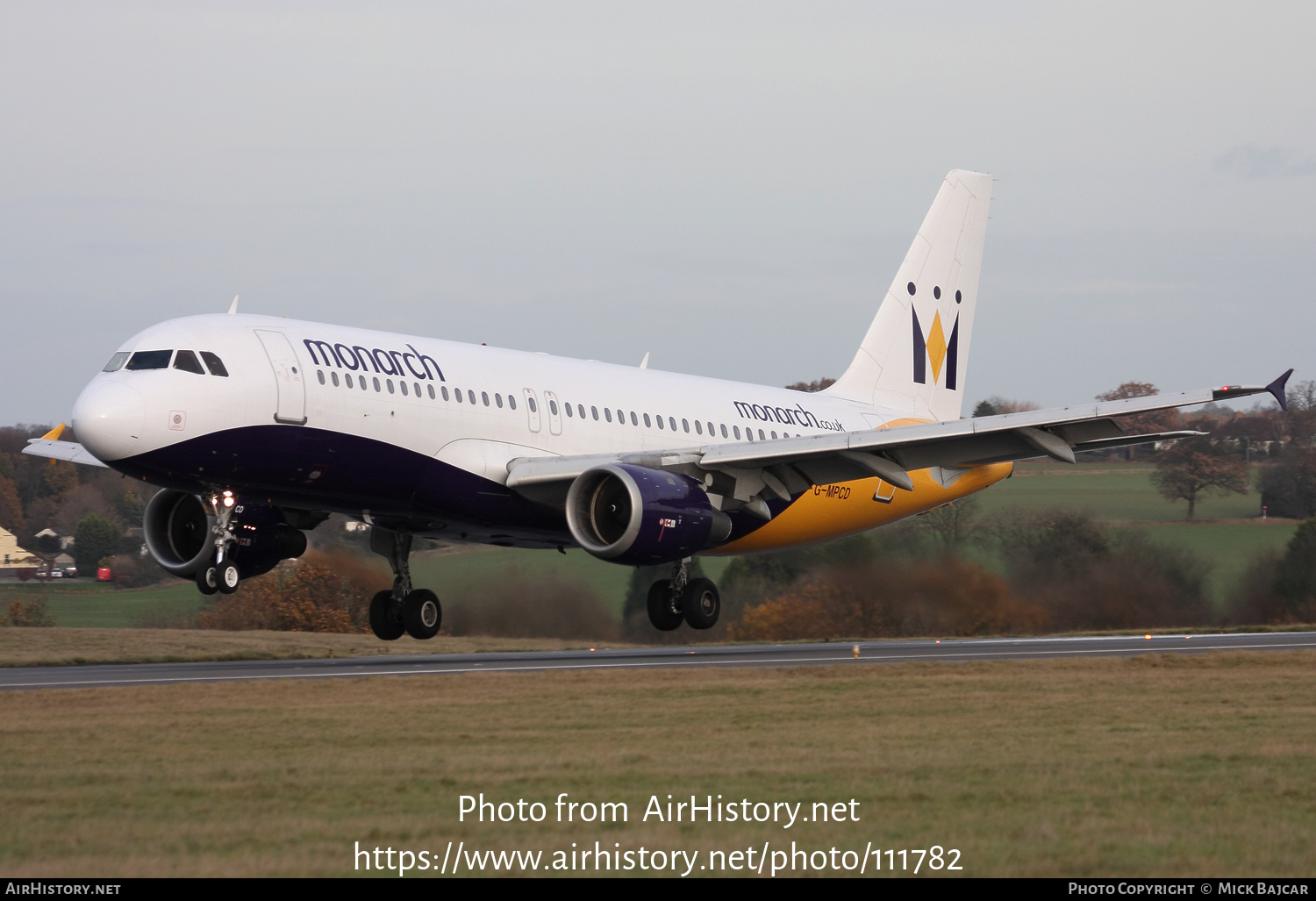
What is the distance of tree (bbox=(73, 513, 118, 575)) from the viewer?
56.8m

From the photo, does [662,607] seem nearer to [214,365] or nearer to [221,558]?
[221,558]

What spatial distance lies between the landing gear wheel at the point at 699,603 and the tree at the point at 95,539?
34.3 metres

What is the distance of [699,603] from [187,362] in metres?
11.9

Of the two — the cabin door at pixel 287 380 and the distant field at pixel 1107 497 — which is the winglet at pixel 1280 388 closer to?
the cabin door at pixel 287 380

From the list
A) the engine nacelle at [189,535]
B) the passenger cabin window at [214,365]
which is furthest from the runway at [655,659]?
the passenger cabin window at [214,365]

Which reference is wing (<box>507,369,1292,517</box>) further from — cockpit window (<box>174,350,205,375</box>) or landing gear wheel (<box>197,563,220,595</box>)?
cockpit window (<box>174,350,205,375</box>)

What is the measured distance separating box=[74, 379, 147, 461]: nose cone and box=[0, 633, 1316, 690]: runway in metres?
3.61

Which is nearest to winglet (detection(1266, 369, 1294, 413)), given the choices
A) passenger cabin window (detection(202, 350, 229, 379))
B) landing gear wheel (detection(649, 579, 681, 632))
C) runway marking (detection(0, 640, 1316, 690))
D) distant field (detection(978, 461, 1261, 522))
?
runway marking (detection(0, 640, 1316, 690))

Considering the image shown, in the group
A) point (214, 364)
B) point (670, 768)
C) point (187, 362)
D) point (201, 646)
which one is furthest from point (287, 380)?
point (670, 768)

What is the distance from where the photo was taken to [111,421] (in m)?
22.4

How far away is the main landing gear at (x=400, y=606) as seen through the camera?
30953 millimetres

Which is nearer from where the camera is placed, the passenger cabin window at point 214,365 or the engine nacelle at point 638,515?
the passenger cabin window at point 214,365

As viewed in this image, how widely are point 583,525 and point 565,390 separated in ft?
11.3

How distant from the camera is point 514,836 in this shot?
10.0 m
